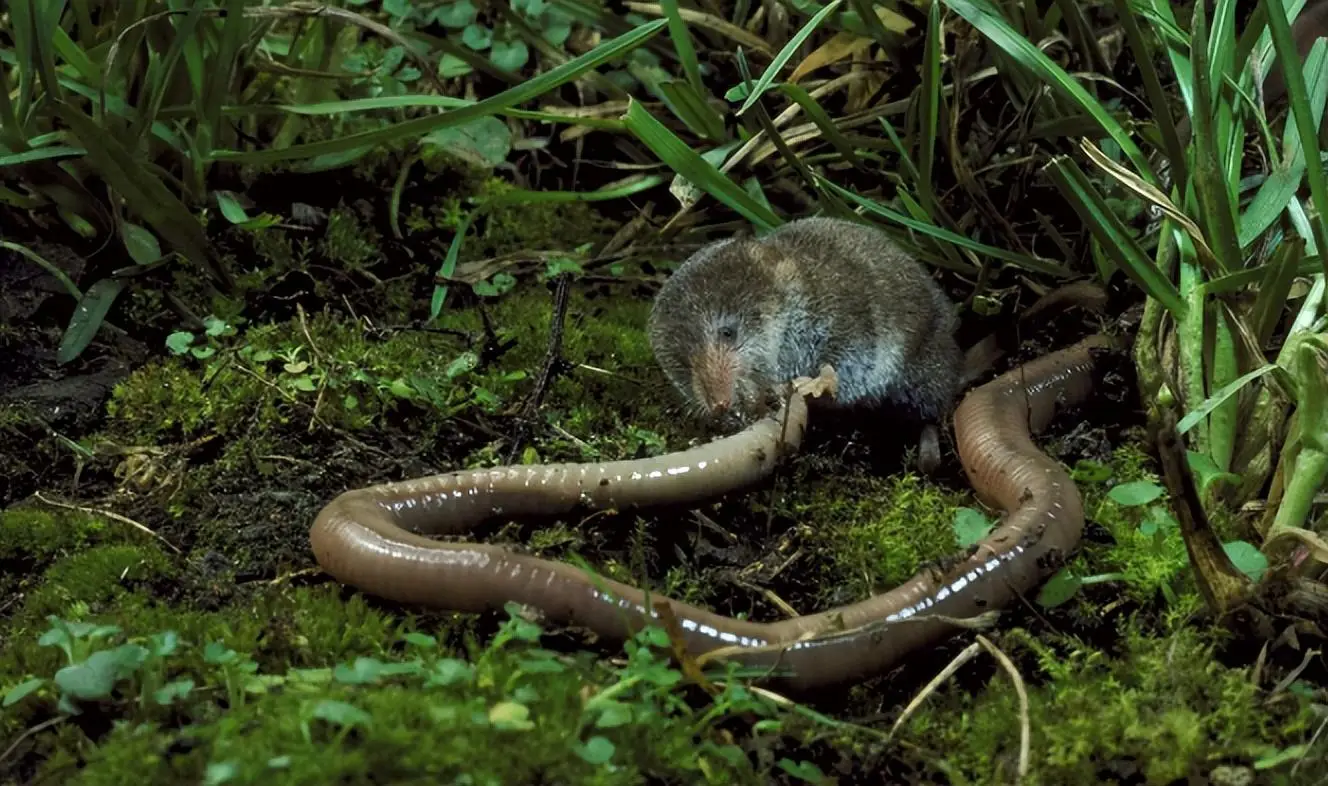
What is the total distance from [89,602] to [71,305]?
145 cm

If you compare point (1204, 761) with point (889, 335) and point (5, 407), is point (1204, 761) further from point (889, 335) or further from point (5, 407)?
point (5, 407)

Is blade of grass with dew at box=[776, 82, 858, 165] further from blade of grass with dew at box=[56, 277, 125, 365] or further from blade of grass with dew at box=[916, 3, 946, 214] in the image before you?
blade of grass with dew at box=[56, 277, 125, 365]

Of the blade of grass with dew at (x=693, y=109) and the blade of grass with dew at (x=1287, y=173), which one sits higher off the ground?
the blade of grass with dew at (x=1287, y=173)

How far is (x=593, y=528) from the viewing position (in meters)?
3.06

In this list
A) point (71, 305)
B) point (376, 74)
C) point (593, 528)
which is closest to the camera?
point (593, 528)

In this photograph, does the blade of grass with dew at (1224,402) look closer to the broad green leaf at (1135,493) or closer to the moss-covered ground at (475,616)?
the moss-covered ground at (475,616)

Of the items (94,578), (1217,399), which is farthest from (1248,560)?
(94,578)

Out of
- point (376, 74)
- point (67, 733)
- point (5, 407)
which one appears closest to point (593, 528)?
point (67, 733)

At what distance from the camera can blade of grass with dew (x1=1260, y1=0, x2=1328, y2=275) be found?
272 centimetres

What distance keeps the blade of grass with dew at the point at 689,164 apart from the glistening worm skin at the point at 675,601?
2.66 ft

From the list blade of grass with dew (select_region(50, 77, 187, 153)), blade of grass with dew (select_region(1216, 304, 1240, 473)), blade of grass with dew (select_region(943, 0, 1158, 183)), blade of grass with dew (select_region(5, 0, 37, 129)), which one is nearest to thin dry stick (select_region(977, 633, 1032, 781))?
blade of grass with dew (select_region(1216, 304, 1240, 473))

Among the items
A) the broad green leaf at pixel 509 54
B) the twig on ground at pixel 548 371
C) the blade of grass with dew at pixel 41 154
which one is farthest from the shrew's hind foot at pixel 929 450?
the blade of grass with dew at pixel 41 154

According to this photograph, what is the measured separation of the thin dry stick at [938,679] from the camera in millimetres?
2451

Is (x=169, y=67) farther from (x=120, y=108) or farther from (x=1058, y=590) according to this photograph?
(x=1058, y=590)
